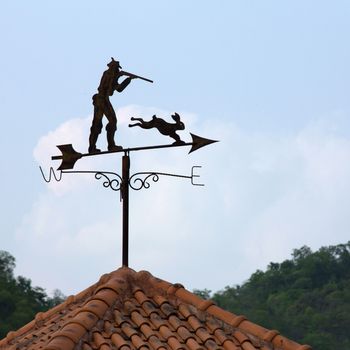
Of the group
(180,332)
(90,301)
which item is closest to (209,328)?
(180,332)

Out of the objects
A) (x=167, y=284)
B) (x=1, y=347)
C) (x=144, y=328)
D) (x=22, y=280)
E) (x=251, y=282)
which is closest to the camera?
(x=144, y=328)

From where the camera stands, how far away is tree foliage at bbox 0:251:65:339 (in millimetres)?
56312

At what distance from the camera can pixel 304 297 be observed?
7544 cm

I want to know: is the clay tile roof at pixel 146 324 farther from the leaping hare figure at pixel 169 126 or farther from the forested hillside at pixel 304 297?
the forested hillside at pixel 304 297

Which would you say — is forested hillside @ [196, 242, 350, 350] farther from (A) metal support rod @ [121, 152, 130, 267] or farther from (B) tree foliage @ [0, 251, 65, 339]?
(A) metal support rod @ [121, 152, 130, 267]

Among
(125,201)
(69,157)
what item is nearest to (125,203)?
(125,201)

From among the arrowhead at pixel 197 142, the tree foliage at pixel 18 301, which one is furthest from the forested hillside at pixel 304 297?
the arrowhead at pixel 197 142

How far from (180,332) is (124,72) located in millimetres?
1900

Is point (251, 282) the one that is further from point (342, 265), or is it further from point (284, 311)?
point (284, 311)

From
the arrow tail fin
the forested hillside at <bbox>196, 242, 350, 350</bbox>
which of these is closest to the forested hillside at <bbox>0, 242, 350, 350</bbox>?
the forested hillside at <bbox>196, 242, 350, 350</bbox>

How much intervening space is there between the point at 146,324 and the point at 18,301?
5400 cm

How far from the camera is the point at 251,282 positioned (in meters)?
83.4

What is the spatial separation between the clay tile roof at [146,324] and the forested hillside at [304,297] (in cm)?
5668

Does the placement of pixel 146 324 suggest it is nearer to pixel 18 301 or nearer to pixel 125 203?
pixel 125 203
